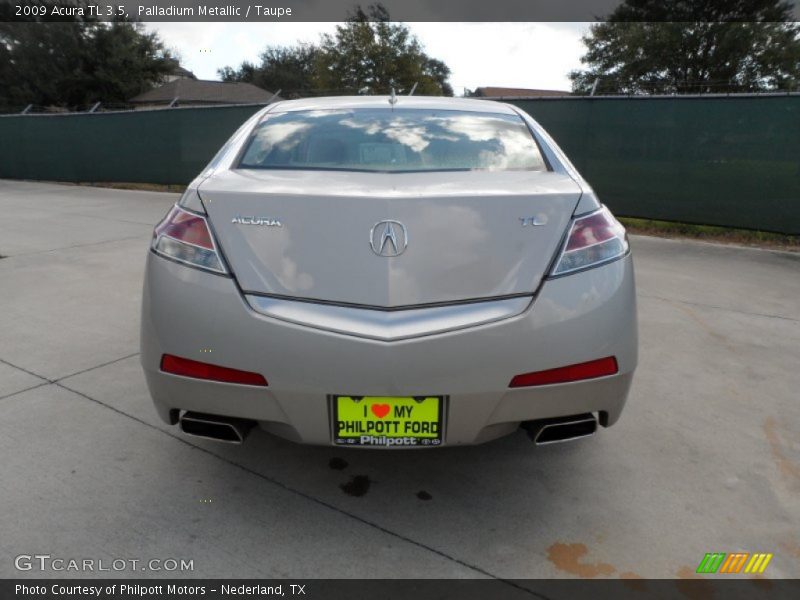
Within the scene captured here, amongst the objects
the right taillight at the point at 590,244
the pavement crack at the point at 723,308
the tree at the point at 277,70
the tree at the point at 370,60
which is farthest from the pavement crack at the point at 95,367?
the tree at the point at 277,70

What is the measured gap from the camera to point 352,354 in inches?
71.0

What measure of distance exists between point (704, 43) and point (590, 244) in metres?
36.9

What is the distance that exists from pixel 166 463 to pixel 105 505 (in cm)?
33

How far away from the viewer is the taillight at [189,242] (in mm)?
1979

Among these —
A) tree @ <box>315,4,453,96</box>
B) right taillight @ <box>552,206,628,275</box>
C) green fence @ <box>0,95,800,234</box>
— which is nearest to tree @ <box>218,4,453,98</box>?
tree @ <box>315,4,453,96</box>

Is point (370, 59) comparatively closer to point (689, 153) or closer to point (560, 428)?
point (689, 153)

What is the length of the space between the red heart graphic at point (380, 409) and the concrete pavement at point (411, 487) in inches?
20.1

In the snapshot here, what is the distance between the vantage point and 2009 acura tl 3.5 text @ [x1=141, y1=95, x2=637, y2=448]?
1.84 metres

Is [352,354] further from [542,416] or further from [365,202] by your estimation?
[542,416]

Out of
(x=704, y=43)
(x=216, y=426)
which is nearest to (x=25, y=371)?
(x=216, y=426)

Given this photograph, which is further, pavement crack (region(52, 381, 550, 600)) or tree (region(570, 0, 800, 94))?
tree (region(570, 0, 800, 94))

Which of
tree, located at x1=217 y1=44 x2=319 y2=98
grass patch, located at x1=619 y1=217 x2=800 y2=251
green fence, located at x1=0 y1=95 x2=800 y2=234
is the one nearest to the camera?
green fence, located at x1=0 y1=95 x2=800 y2=234

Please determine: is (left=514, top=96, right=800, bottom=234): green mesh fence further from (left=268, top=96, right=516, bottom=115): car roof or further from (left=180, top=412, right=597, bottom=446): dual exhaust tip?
(left=180, top=412, right=597, bottom=446): dual exhaust tip

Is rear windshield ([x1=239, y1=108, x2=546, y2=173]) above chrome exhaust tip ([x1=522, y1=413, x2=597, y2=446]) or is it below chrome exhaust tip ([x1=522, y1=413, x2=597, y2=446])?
above
